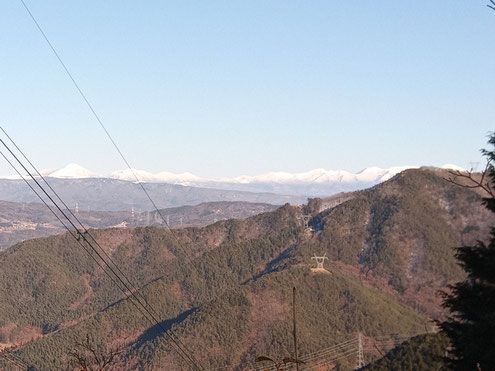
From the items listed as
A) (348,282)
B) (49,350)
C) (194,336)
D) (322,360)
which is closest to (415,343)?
(322,360)

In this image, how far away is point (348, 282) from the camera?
194 meters

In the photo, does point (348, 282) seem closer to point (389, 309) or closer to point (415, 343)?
point (389, 309)

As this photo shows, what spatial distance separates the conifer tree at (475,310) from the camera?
877 inches

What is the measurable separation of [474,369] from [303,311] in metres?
153

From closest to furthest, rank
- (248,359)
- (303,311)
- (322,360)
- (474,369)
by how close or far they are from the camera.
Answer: (474,369) < (322,360) < (248,359) < (303,311)

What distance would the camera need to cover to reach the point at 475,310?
23609 mm

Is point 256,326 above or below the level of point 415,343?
below

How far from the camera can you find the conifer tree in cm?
2227

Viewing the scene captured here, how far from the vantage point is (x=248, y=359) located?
16025cm

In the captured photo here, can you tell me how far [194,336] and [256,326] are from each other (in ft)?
55.6

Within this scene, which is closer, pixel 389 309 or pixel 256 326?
pixel 256 326

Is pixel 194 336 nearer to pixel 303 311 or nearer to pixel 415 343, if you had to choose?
pixel 303 311

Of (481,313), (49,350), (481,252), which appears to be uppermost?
(481,252)

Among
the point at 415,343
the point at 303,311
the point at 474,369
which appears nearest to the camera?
the point at 474,369
